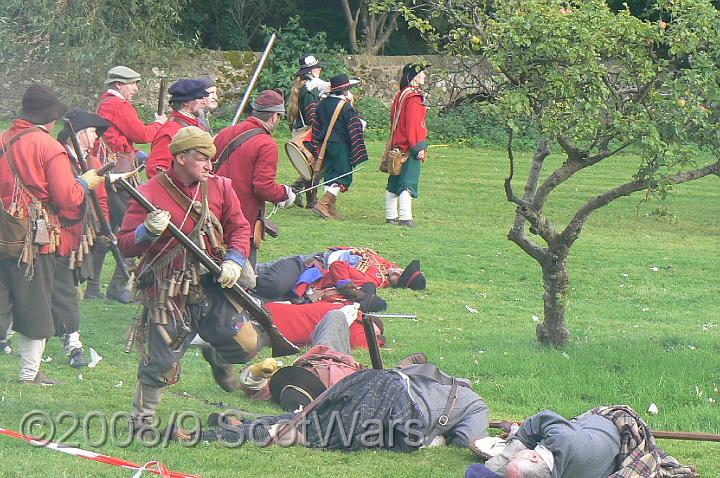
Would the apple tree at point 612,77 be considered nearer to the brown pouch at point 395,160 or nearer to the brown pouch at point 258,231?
the brown pouch at point 258,231

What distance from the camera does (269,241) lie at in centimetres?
1357

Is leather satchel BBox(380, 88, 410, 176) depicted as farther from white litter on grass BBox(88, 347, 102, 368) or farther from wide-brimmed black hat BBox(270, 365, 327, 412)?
wide-brimmed black hat BBox(270, 365, 327, 412)

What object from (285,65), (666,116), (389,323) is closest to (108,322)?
(389,323)

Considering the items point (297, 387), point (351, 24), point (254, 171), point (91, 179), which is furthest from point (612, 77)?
point (351, 24)

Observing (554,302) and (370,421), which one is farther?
(554,302)

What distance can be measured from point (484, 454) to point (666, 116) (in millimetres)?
2903

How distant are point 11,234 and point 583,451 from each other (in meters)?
4.22

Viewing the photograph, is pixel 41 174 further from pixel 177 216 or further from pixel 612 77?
pixel 612 77

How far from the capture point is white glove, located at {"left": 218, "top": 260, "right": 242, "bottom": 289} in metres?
6.36

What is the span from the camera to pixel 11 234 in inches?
305

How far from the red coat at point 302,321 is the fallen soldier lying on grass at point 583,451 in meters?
3.26

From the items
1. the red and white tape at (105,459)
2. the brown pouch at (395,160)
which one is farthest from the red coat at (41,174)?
the brown pouch at (395,160)

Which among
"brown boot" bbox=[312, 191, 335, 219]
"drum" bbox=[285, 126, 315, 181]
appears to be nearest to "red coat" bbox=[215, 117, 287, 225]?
"drum" bbox=[285, 126, 315, 181]

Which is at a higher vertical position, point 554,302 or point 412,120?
point 412,120
